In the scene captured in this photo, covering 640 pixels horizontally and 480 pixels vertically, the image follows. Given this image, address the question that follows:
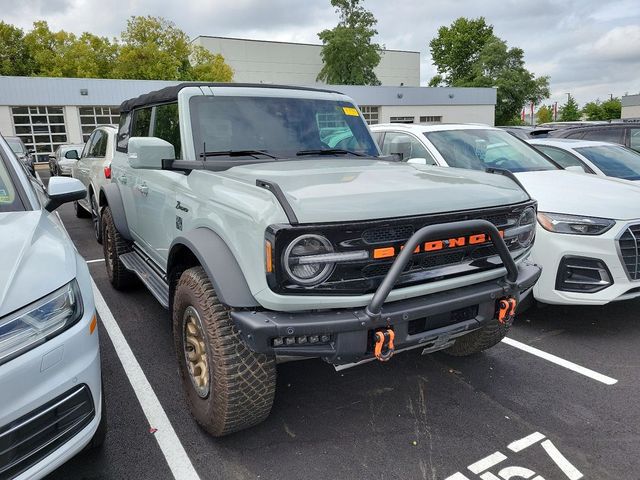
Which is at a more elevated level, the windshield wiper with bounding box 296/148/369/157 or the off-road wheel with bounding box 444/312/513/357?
the windshield wiper with bounding box 296/148/369/157

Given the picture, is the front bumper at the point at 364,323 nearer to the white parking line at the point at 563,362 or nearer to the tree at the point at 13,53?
the white parking line at the point at 563,362

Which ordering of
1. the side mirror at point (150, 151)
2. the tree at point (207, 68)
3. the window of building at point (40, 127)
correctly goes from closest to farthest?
the side mirror at point (150, 151) < the window of building at point (40, 127) < the tree at point (207, 68)

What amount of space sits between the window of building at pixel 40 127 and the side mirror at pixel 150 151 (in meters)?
29.5

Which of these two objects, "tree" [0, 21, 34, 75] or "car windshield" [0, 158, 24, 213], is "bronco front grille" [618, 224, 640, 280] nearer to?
"car windshield" [0, 158, 24, 213]

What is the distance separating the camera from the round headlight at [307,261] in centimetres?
216

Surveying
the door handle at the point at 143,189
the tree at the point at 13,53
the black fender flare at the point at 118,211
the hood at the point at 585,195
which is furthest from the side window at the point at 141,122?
the tree at the point at 13,53

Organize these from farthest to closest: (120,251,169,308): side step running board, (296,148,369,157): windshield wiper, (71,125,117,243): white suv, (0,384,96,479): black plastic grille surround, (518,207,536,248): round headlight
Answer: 1. (71,125,117,243): white suv
2. (296,148,369,157): windshield wiper
3. (120,251,169,308): side step running board
4. (518,207,536,248): round headlight
5. (0,384,96,479): black plastic grille surround

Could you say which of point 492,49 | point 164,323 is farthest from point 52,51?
point 164,323

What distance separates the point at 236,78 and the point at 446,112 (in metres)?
28.7

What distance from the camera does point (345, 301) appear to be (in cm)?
225

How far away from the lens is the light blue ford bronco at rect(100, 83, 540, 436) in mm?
2203

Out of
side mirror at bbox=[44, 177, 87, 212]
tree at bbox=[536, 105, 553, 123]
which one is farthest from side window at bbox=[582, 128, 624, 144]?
tree at bbox=[536, 105, 553, 123]

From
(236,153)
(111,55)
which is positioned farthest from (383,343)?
(111,55)

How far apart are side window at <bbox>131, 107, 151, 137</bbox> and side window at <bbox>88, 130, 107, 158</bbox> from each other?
236 centimetres
